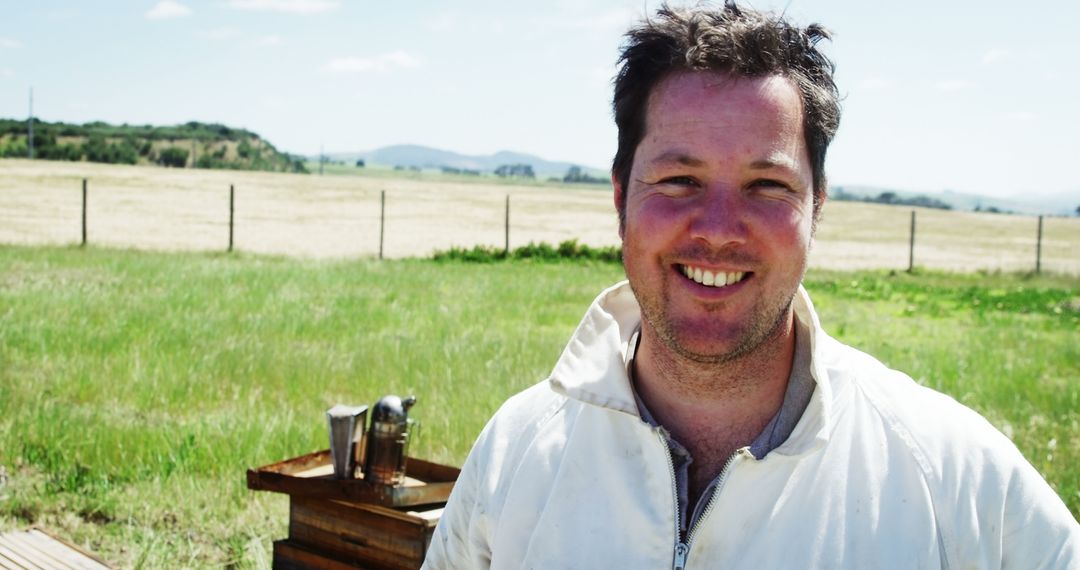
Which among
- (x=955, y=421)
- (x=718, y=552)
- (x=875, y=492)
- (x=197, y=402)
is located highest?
(x=955, y=421)

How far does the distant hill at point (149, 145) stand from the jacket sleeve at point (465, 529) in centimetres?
7962

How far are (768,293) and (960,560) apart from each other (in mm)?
556

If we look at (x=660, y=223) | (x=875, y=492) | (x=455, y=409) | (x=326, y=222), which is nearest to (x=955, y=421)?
(x=875, y=492)

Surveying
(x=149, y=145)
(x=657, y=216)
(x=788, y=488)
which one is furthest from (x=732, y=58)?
(x=149, y=145)

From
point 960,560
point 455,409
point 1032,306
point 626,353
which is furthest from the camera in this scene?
point 1032,306

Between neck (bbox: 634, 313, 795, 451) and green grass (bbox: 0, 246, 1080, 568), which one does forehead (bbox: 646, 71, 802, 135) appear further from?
green grass (bbox: 0, 246, 1080, 568)

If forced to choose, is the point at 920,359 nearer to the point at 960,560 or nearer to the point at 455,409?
the point at 455,409

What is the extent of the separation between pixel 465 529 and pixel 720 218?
80 centimetres

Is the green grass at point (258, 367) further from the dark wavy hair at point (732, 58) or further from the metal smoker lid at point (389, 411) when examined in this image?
the dark wavy hair at point (732, 58)

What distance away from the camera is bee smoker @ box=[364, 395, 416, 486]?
13.0ft

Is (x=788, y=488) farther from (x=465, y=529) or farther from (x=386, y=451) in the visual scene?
(x=386, y=451)

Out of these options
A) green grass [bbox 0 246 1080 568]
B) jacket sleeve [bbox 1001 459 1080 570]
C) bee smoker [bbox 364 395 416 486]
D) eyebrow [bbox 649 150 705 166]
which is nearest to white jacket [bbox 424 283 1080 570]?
jacket sleeve [bbox 1001 459 1080 570]

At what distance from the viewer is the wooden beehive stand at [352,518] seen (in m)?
3.70

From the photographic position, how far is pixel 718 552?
1865 millimetres
